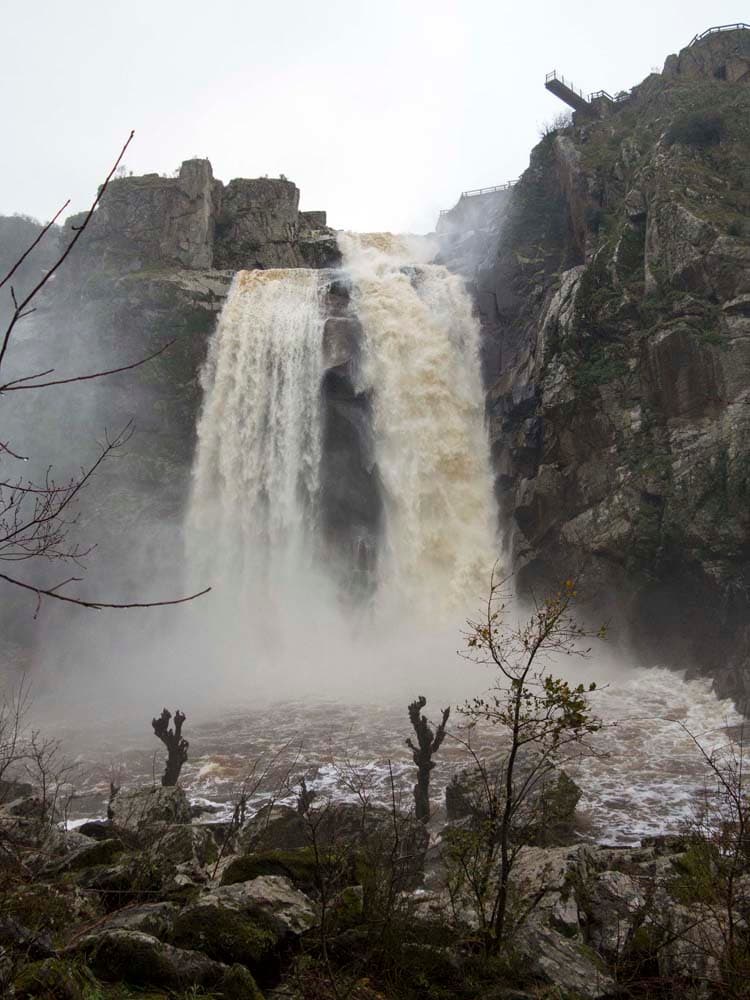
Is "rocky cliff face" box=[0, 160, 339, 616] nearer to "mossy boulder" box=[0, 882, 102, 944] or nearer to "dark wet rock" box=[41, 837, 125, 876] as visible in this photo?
"dark wet rock" box=[41, 837, 125, 876]

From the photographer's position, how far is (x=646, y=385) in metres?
23.0

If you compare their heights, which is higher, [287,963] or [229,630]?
[229,630]

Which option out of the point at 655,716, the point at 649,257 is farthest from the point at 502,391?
the point at 655,716

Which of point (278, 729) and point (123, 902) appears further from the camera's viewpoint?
point (278, 729)

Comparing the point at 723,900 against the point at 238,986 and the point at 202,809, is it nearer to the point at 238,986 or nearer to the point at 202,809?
the point at 238,986

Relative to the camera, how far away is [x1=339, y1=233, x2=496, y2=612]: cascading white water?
2664 cm

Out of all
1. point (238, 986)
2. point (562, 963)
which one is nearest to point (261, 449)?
point (562, 963)

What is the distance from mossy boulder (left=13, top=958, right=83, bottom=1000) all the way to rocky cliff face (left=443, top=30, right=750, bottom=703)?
17378 mm

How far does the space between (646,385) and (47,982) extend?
22.8m

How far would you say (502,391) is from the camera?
2808 cm

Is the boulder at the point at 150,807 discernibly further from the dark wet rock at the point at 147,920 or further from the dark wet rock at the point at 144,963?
the dark wet rock at the point at 144,963

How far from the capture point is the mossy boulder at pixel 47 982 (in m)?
3.55

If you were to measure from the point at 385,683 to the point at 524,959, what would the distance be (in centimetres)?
1846

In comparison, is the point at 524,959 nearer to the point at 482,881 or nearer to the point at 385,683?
the point at 482,881
